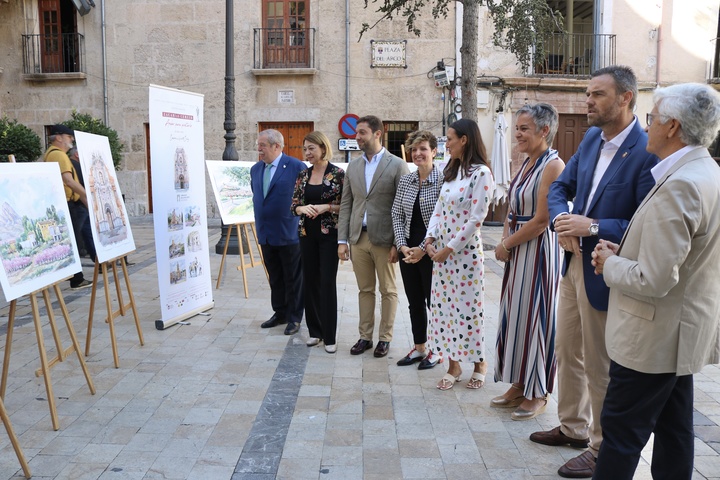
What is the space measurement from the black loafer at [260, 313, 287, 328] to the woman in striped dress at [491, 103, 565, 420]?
111 inches

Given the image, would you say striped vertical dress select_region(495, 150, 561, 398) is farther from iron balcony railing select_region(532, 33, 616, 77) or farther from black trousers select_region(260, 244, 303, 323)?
iron balcony railing select_region(532, 33, 616, 77)

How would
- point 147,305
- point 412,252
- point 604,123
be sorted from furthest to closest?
point 147,305
point 412,252
point 604,123

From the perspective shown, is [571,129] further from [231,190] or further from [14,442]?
[14,442]

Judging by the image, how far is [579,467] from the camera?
3.27 meters

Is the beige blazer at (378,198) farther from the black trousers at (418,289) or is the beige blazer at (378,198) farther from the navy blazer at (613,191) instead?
the navy blazer at (613,191)

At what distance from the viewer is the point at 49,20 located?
706 inches

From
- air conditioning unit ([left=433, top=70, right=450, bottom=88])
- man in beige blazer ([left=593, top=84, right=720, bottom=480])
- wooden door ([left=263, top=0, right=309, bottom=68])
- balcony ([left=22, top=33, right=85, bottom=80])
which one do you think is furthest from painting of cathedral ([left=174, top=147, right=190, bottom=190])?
balcony ([left=22, top=33, right=85, bottom=80])

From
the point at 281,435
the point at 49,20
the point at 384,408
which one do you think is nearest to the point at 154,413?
the point at 281,435

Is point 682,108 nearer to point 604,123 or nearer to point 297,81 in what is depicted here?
point 604,123

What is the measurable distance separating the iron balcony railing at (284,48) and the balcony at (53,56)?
4.90m

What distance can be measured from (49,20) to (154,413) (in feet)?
56.4

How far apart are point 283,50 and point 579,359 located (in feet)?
51.1

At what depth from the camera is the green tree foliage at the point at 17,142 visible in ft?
48.2

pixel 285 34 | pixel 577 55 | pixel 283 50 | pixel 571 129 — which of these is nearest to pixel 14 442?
pixel 283 50
